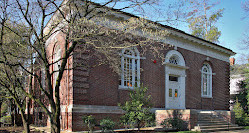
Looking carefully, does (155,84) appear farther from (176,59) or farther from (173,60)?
(176,59)

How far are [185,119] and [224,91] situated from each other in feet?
39.5

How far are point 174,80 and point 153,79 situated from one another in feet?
10.0

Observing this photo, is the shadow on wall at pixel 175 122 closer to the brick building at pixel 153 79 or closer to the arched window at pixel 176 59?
the brick building at pixel 153 79

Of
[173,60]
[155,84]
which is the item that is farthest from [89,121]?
[173,60]

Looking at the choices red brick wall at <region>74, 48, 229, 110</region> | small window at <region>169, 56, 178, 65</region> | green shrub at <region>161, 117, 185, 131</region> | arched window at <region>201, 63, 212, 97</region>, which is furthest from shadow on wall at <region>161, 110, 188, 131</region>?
arched window at <region>201, 63, 212, 97</region>

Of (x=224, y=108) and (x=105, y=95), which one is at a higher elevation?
(x=105, y=95)

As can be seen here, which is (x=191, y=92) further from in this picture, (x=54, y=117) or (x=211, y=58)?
(x=54, y=117)

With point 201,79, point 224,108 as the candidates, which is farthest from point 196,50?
point 224,108

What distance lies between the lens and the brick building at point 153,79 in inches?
535

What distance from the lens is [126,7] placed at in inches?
371

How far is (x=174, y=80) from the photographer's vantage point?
19672mm

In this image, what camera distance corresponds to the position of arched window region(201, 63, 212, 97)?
2217cm

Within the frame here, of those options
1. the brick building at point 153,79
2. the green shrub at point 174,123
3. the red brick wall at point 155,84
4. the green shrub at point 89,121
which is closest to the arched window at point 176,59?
the brick building at point 153,79

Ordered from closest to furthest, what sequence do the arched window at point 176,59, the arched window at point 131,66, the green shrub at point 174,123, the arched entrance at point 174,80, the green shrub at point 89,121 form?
the green shrub at point 89,121, the green shrub at point 174,123, the arched window at point 131,66, the arched entrance at point 174,80, the arched window at point 176,59
